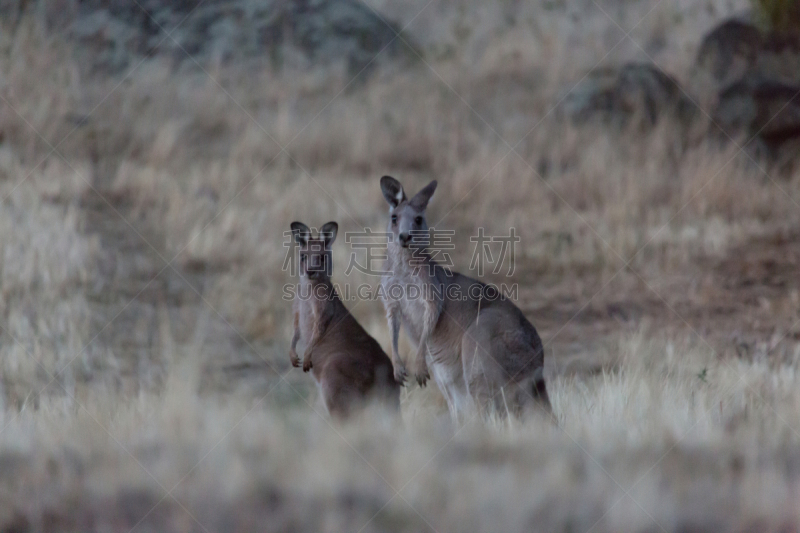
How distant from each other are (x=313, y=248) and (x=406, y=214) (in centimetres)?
66

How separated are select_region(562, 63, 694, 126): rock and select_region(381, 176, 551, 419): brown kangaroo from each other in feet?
24.2

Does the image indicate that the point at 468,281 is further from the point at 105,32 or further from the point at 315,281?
the point at 105,32

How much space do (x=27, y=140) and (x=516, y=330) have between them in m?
7.20

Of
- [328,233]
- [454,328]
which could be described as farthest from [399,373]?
[328,233]

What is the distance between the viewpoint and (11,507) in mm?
4047

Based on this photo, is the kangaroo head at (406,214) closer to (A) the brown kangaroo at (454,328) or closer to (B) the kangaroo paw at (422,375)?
(A) the brown kangaroo at (454,328)

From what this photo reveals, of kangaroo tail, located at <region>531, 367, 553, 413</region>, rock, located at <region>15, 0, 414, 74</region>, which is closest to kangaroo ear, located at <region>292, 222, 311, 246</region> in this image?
kangaroo tail, located at <region>531, 367, 553, 413</region>

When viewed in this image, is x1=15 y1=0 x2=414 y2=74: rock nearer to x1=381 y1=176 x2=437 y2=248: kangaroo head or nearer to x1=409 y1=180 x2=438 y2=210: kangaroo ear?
x1=381 y1=176 x2=437 y2=248: kangaroo head

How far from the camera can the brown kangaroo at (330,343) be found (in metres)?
5.52

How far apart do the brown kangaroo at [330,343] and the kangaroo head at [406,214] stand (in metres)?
0.43

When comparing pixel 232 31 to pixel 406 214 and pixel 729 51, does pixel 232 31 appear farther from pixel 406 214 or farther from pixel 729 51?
pixel 406 214

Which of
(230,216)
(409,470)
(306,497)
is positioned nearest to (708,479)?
(409,470)

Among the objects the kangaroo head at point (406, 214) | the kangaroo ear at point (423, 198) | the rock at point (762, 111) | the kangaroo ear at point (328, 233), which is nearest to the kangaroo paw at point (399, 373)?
the kangaroo head at point (406, 214)

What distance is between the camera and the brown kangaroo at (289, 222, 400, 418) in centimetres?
552
